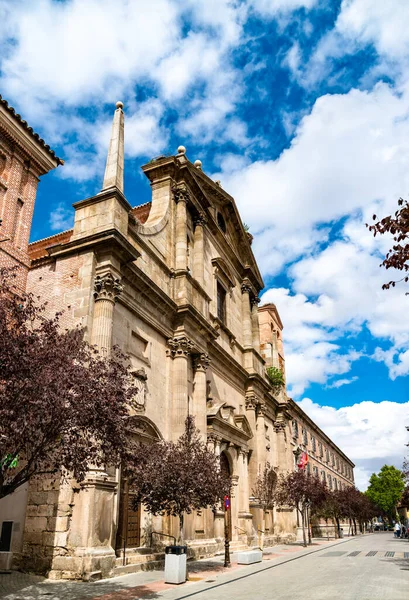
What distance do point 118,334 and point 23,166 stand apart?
6.11m

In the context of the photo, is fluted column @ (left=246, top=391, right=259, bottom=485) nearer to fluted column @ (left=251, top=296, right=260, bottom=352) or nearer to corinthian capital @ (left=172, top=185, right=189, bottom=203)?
fluted column @ (left=251, top=296, right=260, bottom=352)

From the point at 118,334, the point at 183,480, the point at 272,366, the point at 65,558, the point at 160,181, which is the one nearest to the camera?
the point at 65,558

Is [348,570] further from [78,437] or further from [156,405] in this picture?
[78,437]

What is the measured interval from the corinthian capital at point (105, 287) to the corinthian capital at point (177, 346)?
187 inches

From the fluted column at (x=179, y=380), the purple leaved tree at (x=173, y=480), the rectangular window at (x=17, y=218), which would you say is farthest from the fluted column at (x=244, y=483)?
the rectangular window at (x=17, y=218)

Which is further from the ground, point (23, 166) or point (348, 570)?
point (23, 166)

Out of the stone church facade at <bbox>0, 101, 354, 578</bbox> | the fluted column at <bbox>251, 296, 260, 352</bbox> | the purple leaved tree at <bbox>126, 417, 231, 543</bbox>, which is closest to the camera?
the stone church facade at <bbox>0, 101, 354, 578</bbox>

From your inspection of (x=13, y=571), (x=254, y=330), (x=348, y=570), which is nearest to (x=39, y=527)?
(x=13, y=571)

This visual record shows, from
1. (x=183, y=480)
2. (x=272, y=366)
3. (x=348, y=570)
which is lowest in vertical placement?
(x=348, y=570)

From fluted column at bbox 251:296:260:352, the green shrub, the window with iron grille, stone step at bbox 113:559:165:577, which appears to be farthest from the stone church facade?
the window with iron grille

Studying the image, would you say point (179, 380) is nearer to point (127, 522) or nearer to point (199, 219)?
point (127, 522)

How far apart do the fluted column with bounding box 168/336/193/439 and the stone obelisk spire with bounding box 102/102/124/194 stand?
627cm

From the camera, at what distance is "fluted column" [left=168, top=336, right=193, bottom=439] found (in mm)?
18797

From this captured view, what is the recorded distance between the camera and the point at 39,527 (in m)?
13.1
